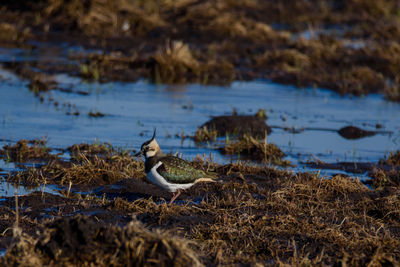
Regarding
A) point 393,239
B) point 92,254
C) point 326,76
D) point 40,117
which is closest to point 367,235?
point 393,239

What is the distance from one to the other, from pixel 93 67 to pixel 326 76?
241 inches

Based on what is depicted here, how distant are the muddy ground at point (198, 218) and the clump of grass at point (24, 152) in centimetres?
2

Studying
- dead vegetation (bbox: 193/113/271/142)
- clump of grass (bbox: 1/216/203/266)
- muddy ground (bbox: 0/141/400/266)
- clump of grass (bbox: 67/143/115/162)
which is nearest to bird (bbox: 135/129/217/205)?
muddy ground (bbox: 0/141/400/266)

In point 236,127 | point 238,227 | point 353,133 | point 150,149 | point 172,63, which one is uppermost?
point 172,63

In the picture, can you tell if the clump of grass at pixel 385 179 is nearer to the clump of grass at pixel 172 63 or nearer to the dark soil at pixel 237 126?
the dark soil at pixel 237 126

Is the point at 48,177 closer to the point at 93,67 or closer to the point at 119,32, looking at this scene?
the point at 93,67

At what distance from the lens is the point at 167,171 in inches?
313

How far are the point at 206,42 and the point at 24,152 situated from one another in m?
13.3

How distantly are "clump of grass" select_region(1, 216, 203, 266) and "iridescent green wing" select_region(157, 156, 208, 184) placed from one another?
219cm

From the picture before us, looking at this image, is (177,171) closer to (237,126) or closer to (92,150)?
(92,150)

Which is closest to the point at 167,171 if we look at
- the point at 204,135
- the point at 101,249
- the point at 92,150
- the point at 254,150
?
the point at 101,249

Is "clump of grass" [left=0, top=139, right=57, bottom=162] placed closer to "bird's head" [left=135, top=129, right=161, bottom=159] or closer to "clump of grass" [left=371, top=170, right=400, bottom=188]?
"bird's head" [left=135, top=129, right=161, bottom=159]

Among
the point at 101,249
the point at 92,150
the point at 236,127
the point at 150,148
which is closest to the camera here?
the point at 101,249

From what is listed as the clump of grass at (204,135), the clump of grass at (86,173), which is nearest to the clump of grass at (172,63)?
the clump of grass at (204,135)
